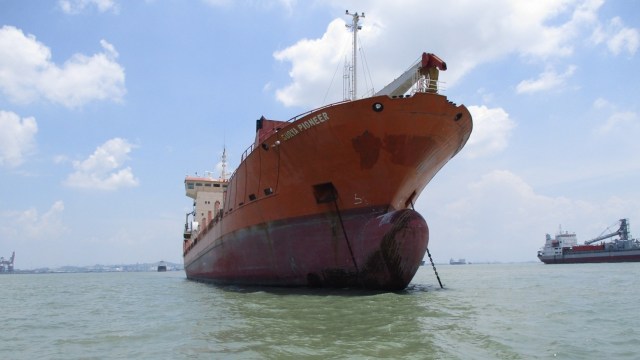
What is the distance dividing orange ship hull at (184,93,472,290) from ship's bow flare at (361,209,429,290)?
0.03 meters

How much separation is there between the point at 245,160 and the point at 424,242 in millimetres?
6914

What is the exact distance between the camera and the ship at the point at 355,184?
1191 centimetres

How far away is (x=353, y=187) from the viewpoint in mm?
12484

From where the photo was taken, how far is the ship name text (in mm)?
12344

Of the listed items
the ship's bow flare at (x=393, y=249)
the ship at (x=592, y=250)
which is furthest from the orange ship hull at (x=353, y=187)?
the ship at (x=592, y=250)

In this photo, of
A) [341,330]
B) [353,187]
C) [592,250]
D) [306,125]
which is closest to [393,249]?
[353,187]

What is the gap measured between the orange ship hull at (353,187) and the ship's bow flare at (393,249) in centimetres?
3

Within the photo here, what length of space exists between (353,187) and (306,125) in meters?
2.19

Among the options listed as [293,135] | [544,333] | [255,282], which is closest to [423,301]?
[544,333]

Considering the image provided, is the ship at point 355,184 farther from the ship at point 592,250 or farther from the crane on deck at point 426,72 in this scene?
the ship at point 592,250

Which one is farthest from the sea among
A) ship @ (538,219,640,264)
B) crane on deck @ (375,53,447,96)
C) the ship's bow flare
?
ship @ (538,219,640,264)

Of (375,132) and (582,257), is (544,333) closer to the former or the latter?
(375,132)

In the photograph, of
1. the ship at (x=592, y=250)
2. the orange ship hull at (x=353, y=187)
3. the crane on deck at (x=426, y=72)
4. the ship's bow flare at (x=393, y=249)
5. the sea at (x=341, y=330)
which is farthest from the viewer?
the ship at (x=592, y=250)

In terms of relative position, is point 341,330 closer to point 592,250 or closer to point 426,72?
point 426,72
